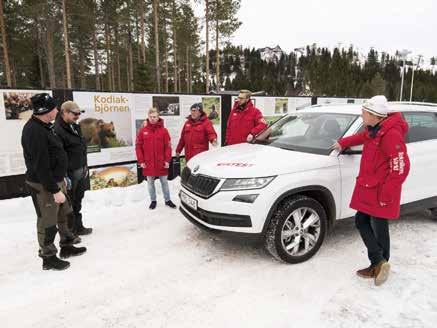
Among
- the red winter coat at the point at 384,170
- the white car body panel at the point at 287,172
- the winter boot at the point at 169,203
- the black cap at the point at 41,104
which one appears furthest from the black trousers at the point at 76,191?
the red winter coat at the point at 384,170

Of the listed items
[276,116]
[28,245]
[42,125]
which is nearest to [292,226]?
[42,125]

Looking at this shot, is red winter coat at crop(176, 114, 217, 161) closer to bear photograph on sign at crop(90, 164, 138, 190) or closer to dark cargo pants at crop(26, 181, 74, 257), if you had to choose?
bear photograph on sign at crop(90, 164, 138, 190)

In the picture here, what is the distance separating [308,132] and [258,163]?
1175 mm

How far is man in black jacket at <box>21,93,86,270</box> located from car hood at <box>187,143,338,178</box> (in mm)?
1562

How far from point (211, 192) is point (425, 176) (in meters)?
2.98

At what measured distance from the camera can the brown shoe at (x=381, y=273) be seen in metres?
3.37

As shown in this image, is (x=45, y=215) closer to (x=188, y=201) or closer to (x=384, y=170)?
(x=188, y=201)

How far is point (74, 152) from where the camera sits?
14.6ft

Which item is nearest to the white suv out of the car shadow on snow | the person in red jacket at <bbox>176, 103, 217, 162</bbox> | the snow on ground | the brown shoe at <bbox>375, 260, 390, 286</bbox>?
the car shadow on snow

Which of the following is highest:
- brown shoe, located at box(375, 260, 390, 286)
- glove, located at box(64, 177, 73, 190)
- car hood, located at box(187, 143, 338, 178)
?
car hood, located at box(187, 143, 338, 178)

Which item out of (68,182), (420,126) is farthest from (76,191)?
(420,126)

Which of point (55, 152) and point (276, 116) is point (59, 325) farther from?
point (276, 116)

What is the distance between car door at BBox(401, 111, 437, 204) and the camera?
445 cm

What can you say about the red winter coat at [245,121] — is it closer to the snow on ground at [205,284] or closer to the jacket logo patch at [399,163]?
the snow on ground at [205,284]
